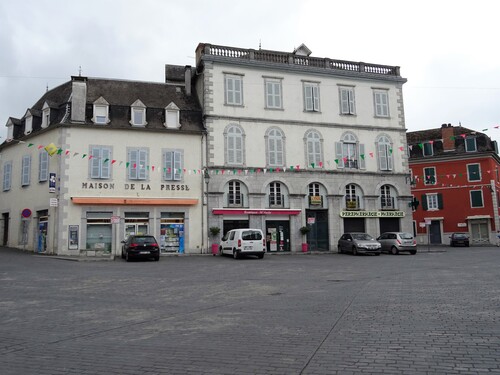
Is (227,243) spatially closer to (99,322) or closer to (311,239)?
(311,239)

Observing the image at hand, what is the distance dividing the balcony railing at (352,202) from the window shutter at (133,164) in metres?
15.2

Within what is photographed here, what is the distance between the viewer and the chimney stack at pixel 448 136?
49812 mm

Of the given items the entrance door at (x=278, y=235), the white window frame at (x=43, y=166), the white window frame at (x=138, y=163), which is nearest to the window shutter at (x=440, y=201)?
the entrance door at (x=278, y=235)

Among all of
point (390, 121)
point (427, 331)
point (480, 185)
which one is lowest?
point (427, 331)

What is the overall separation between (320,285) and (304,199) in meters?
19.2

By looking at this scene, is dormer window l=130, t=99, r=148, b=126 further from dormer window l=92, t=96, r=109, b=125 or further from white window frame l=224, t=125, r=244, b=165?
white window frame l=224, t=125, r=244, b=165

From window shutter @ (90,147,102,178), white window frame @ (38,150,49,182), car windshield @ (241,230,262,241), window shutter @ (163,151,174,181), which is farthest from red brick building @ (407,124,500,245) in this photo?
white window frame @ (38,150,49,182)

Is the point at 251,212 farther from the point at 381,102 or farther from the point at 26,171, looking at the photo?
the point at 26,171

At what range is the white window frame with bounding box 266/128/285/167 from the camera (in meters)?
32.4

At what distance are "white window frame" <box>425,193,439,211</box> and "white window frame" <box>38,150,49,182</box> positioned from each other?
38.9 m

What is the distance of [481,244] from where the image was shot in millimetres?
46500

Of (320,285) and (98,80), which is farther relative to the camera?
(98,80)

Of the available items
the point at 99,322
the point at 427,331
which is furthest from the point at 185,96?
the point at 427,331

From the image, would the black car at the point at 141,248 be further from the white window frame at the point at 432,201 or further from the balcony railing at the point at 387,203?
the white window frame at the point at 432,201
